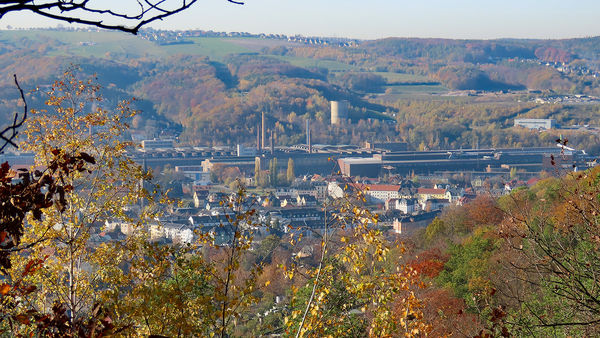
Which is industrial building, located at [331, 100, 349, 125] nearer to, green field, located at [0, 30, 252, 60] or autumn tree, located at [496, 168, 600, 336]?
green field, located at [0, 30, 252, 60]

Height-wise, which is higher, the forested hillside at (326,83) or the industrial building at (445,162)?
the forested hillside at (326,83)

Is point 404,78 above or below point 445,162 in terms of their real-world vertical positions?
above

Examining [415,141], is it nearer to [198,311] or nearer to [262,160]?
[262,160]

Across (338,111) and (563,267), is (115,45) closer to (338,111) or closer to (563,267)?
(338,111)

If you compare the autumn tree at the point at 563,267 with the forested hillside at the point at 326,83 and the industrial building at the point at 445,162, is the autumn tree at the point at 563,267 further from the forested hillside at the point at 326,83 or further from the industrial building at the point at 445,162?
the forested hillside at the point at 326,83

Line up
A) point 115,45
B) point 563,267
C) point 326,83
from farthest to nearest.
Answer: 1. point 115,45
2. point 326,83
3. point 563,267

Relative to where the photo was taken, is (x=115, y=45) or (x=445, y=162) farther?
(x=115, y=45)

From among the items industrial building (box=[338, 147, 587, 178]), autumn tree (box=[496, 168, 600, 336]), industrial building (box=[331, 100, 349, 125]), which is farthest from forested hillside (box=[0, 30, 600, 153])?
autumn tree (box=[496, 168, 600, 336])

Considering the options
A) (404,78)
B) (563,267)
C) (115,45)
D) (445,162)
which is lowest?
(445,162)

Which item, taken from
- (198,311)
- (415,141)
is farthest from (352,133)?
(198,311)

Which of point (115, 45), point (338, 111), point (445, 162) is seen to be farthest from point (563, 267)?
point (115, 45)

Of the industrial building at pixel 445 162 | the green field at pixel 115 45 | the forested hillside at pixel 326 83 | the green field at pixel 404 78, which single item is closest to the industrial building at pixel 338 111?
the forested hillside at pixel 326 83
